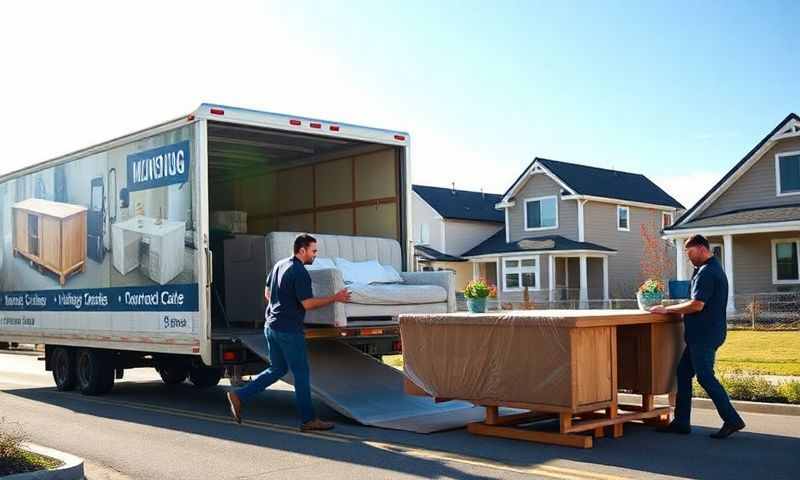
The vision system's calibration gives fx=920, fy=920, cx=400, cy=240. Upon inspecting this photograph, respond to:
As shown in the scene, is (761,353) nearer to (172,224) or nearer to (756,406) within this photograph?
(756,406)

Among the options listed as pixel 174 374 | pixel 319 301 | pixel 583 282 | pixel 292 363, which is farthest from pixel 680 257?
pixel 292 363

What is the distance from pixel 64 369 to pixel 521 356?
8.93 meters

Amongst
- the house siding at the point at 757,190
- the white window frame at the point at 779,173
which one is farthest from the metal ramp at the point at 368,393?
the house siding at the point at 757,190

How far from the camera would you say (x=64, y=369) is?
14656 mm

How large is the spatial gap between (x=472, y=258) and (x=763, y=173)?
640 inches

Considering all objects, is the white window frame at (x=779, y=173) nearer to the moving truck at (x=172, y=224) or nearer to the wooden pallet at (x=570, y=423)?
the moving truck at (x=172, y=224)

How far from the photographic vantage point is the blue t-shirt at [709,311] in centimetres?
872

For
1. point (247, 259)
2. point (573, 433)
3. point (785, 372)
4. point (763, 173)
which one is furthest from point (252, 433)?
point (763, 173)

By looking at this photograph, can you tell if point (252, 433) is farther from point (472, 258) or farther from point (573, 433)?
point (472, 258)

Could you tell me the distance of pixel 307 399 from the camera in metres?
9.67

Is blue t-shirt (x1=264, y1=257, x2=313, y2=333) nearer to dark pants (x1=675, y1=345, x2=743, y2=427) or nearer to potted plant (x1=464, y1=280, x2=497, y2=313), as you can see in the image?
potted plant (x1=464, y1=280, x2=497, y2=313)

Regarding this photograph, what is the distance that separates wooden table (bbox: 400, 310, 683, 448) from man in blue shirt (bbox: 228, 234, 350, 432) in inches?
41.9

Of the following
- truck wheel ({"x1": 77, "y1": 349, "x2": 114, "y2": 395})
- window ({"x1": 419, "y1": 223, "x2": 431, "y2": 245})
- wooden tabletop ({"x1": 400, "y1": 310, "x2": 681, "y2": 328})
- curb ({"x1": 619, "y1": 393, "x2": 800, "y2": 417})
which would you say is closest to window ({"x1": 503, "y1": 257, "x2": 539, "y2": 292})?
window ({"x1": 419, "y1": 223, "x2": 431, "y2": 245})

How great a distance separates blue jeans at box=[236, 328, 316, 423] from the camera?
9586mm
